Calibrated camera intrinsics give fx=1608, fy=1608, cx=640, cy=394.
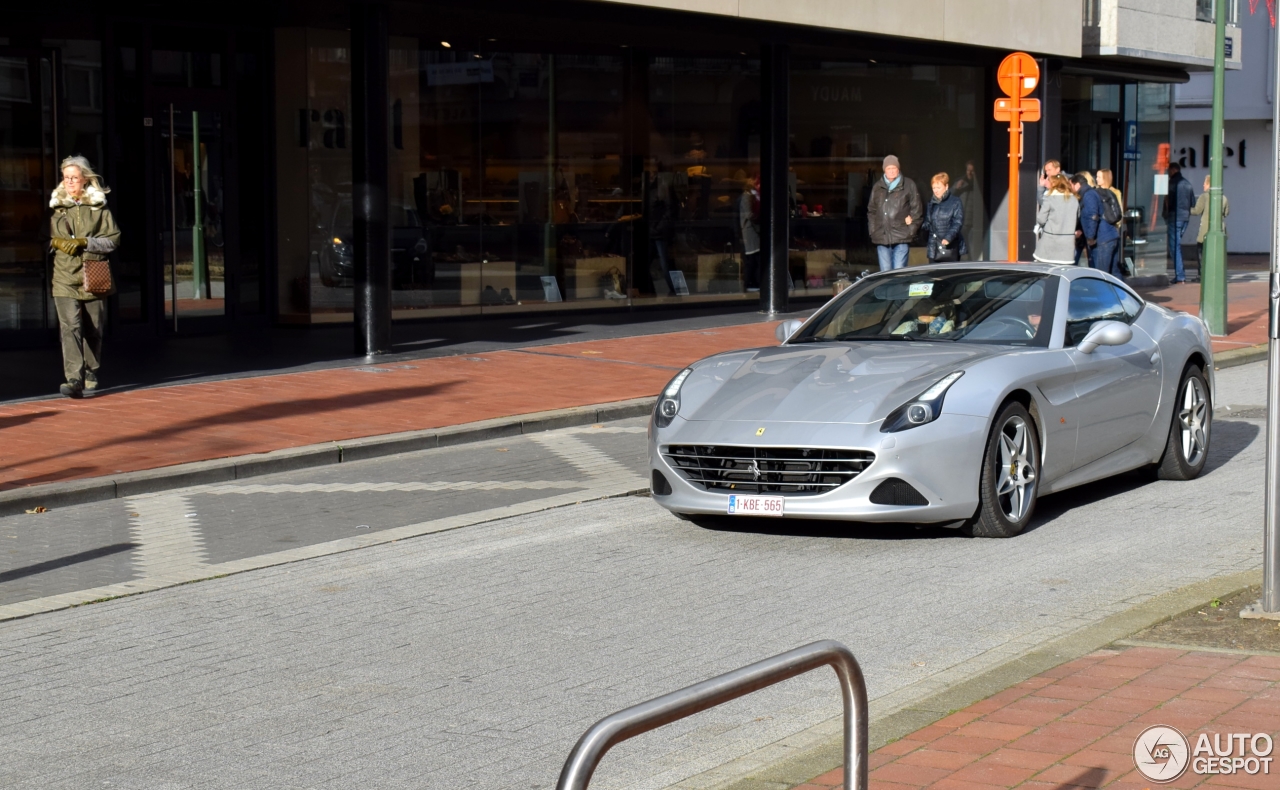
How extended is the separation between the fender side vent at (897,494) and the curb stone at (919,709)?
1.44 metres

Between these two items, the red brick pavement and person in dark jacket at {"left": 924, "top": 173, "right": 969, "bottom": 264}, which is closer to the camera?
person in dark jacket at {"left": 924, "top": 173, "right": 969, "bottom": 264}

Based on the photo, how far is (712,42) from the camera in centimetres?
2261

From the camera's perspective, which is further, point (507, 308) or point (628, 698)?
point (507, 308)

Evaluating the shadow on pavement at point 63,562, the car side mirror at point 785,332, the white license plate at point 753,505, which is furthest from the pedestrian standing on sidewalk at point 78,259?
the white license plate at point 753,505

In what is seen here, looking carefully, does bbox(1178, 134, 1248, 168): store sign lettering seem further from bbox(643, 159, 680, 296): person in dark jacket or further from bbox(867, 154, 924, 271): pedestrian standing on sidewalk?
bbox(867, 154, 924, 271): pedestrian standing on sidewalk

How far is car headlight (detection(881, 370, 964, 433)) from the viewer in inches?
312

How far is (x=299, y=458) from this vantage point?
10984 millimetres

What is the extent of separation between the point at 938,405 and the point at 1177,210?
967 inches

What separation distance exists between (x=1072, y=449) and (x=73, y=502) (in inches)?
231

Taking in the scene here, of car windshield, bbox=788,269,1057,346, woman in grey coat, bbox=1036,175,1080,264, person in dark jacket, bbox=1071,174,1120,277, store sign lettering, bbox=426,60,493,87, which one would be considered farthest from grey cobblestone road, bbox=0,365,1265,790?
person in dark jacket, bbox=1071,174,1120,277

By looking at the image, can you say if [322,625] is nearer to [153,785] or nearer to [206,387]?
[153,785]

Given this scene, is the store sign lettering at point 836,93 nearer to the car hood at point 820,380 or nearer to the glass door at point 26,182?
the glass door at point 26,182

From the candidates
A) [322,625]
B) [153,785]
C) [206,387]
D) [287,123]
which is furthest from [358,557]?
[287,123]

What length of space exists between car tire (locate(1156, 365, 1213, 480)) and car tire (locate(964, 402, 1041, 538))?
6.22 ft
